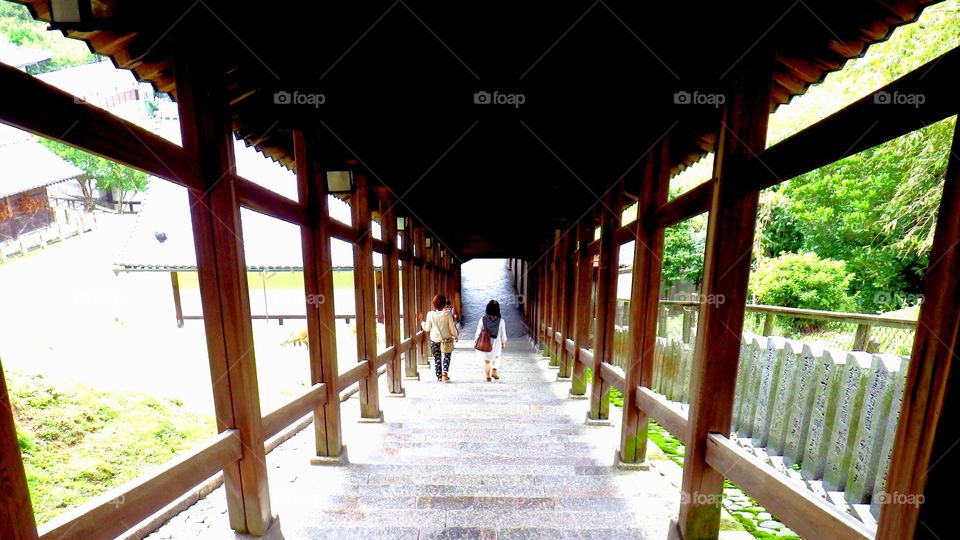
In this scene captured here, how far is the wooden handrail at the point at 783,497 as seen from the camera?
4.27ft

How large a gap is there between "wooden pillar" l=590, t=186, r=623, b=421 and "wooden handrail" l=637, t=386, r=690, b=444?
40.1 inches

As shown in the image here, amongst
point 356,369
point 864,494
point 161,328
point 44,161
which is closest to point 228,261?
point 356,369

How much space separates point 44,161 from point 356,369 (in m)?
4.58

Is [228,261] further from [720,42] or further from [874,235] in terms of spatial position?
[874,235]

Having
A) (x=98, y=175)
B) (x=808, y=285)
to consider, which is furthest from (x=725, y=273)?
(x=98, y=175)

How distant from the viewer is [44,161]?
4.25 meters

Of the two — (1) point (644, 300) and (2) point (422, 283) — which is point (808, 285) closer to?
(1) point (644, 300)

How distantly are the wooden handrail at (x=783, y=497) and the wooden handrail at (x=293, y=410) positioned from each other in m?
2.70

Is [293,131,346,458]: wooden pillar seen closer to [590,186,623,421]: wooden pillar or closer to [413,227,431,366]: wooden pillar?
[590,186,623,421]: wooden pillar

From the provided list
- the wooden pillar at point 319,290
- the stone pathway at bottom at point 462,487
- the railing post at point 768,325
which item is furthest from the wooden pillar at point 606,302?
the wooden pillar at point 319,290

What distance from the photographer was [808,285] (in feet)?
28.5

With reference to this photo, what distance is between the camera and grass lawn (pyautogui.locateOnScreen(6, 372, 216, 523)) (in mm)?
4660

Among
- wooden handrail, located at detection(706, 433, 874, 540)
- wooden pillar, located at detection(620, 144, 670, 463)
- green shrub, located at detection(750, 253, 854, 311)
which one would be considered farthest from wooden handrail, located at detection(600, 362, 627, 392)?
green shrub, located at detection(750, 253, 854, 311)

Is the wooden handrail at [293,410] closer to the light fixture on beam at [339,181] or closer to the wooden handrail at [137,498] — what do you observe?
the wooden handrail at [137,498]
